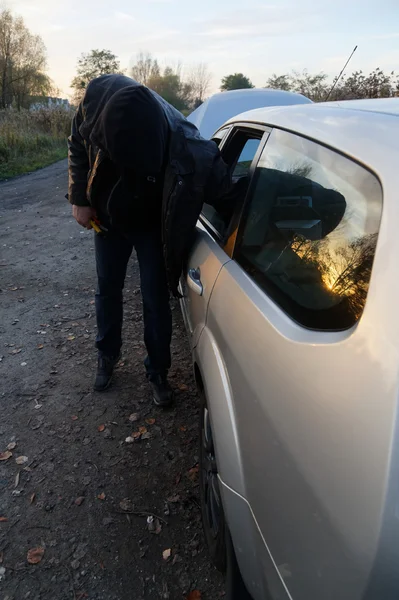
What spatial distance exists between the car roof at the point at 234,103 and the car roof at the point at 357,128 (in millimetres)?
5068

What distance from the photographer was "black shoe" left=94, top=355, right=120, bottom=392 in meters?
3.15

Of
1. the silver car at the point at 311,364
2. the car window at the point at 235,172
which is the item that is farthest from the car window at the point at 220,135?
the silver car at the point at 311,364

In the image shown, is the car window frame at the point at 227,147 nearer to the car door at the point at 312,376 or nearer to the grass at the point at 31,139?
the car door at the point at 312,376

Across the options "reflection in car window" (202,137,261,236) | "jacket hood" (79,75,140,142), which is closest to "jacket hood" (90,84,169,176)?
"jacket hood" (79,75,140,142)

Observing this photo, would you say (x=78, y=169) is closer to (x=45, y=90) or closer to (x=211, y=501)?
(x=211, y=501)

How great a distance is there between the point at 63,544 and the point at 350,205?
6.30 feet

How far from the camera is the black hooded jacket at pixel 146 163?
199cm

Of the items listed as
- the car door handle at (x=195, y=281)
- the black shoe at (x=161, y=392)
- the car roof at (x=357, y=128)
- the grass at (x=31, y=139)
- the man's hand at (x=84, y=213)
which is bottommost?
the grass at (x=31, y=139)

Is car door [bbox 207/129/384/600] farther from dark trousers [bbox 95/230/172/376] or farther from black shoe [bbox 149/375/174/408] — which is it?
black shoe [bbox 149/375/174/408]

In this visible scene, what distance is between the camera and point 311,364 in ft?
3.47

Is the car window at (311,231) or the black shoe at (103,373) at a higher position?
the car window at (311,231)

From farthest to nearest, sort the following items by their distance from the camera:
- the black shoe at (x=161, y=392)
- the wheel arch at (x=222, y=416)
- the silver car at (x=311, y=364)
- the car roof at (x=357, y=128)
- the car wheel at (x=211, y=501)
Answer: the black shoe at (x=161, y=392) < the car wheel at (x=211, y=501) < the wheel arch at (x=222, y=416) < the car roof at (x=357, y=128) < the silver car at (x=311, y=364)

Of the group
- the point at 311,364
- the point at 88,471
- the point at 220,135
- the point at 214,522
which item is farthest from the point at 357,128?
the point at 88,471

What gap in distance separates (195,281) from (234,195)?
0.44 metres
